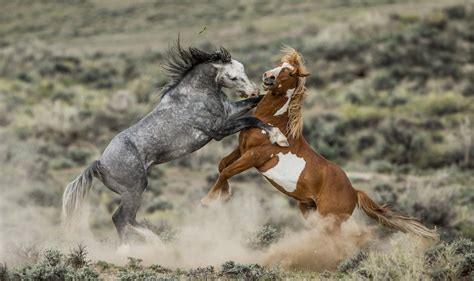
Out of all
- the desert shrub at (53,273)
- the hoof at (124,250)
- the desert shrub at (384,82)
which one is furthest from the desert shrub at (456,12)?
the desert shrub at (53,273)

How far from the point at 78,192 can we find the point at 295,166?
2450mm

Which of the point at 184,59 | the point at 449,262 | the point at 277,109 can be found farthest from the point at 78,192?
the point at 449,262

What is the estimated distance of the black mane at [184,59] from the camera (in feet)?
29.0

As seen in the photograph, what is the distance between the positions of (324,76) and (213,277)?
2296 cm

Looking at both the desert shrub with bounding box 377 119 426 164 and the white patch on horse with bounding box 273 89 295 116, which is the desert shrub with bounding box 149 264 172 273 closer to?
the white patch on horse with bounding box 273 89 295 116

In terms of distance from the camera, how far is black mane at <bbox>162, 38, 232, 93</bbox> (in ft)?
29.0

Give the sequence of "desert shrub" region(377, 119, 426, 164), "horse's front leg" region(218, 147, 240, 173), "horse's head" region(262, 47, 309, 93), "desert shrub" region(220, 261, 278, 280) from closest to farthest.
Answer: "desert shrub" region(220, 261, 278, 280), "horse's head" region(262, 47, 309, 93), "horse's front leg" region(218, 147, 240, 173), "desert shrub" region(377, 119, 426, 164)

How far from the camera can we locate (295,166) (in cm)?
827

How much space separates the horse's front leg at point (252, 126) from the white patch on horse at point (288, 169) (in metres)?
0.15

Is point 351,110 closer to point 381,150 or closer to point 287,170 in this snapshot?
point 381,150

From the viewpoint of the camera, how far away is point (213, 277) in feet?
24.5

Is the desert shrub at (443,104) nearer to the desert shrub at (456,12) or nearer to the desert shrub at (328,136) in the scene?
the desert shrub at (328,136)

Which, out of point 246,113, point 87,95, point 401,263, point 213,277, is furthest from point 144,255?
point 87,95

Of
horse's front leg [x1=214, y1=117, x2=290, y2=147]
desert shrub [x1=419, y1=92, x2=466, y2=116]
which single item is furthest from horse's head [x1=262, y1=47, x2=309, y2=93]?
desert shrub [x1=419, y1=92, x2=466, y2=116]
